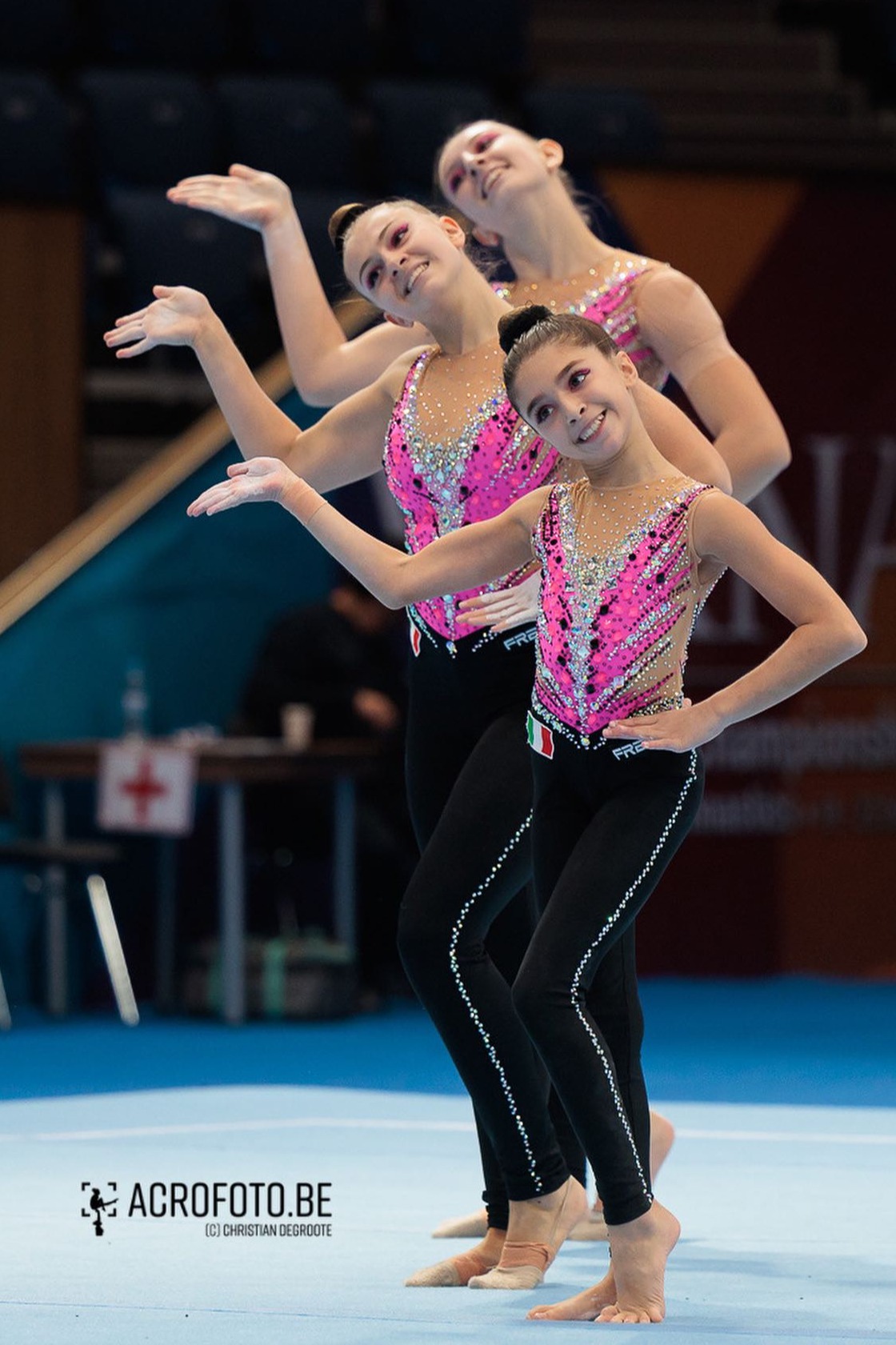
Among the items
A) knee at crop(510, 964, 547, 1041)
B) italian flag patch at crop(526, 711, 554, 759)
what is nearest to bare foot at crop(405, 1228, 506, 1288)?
knee at crop(510, 964, 547, 1041)

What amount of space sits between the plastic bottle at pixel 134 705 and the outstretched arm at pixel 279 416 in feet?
13.6

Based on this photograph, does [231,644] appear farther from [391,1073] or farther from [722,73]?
[722,73]

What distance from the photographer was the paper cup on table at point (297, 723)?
7844mm

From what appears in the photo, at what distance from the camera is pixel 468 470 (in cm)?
353

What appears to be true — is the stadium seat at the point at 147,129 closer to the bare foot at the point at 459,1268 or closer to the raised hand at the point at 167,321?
the raised hand at the point at 167,321

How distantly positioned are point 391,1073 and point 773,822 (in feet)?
8.85

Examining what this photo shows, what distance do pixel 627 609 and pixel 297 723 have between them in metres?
4.73

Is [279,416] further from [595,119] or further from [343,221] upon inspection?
[595,119]

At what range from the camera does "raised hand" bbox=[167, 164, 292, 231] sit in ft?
12.8

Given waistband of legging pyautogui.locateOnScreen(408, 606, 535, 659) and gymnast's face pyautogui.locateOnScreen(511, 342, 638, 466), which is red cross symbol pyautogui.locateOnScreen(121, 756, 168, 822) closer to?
waistband of legging pyautogui.locateOnScreen(408, 606, 535, 659)

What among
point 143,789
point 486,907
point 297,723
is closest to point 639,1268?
point 486,907

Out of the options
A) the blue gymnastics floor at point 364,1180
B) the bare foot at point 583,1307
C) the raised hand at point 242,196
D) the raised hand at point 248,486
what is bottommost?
the blue gymnastics floor at point 364,1180

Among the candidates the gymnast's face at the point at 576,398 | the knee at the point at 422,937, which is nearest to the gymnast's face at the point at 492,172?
the gymnast's face at the point at 576,398

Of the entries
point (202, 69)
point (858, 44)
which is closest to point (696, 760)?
point (202, 69)
